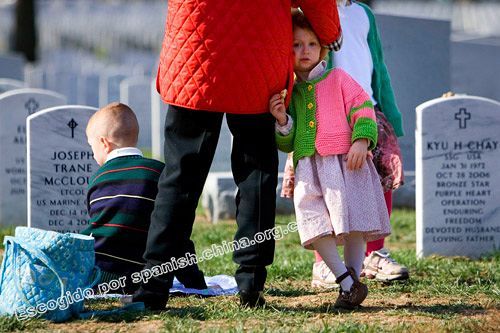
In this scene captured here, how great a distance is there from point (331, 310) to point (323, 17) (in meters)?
1.27

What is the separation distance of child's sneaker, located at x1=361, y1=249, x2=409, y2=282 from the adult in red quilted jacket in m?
1.14

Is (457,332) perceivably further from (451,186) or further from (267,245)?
(451,186)

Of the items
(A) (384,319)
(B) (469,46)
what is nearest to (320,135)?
(A) (384,319)

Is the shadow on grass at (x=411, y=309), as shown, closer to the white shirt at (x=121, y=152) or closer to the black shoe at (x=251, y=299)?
the black shoe at (x=251, y=299)

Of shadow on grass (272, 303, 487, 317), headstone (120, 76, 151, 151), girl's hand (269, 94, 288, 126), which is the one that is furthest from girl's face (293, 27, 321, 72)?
headstone (120, 76, 151, 151)

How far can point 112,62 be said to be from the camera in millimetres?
35875

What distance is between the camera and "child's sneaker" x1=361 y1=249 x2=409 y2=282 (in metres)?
5.00

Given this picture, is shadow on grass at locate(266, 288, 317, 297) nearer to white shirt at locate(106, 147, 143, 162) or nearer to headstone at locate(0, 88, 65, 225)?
white shirt at locate(106, 147, 143, 162)

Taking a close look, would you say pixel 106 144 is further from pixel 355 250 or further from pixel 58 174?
pixel 355 250

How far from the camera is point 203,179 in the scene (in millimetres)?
4004

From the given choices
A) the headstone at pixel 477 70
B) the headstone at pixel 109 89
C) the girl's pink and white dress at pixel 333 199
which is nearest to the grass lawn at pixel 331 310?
the girl's pink and white dress at pixel 333 199

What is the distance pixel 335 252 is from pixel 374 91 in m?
1.30

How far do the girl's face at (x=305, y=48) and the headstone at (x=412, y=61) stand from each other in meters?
5.81

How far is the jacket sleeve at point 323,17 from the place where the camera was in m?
3.94
